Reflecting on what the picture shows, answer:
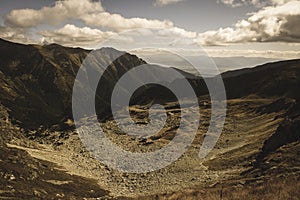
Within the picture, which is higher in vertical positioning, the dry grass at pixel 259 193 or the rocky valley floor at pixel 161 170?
the dry grass at pixel 259 193

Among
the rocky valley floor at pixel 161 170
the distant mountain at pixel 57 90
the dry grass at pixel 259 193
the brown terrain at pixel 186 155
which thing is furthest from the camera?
the distant mountain at pixel 57 90

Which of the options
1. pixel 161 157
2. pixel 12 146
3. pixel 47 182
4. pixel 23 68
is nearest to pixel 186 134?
pixel 161 157

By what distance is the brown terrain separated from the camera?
1749 inches

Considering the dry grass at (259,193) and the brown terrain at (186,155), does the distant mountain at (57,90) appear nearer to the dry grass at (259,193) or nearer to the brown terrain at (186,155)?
the brown terrain at (186,155)

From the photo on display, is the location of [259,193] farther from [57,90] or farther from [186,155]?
[57,90]

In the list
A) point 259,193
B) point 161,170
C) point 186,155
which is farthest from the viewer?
point 186,155

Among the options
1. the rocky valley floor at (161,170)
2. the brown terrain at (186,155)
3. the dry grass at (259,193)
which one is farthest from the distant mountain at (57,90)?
the dry grass at (259,193)

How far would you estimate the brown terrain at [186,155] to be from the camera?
1749 inches

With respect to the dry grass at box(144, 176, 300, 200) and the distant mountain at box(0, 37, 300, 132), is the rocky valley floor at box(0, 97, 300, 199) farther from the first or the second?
the distant mountain at box(0, 37, 300, 132)

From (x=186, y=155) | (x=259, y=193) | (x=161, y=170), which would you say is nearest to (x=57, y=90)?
(x=186, y=155)

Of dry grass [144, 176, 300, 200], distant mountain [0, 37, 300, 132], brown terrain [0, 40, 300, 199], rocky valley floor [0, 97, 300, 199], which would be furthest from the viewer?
distant mountain [0, 37, 300, 132]

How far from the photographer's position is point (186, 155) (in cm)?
6762

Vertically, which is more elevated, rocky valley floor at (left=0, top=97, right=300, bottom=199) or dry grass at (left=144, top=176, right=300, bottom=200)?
dry grass at (left=144, top=176, right=300, bottom=200)

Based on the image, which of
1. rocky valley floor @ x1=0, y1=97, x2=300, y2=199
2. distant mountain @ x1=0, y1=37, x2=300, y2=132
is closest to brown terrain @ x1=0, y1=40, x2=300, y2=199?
rocky valley floor @ x1=0, y1=97, x2=300, y2=199
